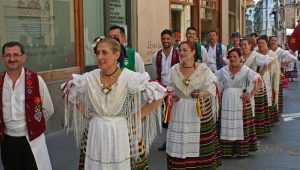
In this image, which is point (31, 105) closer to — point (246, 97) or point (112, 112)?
point (112, 112)

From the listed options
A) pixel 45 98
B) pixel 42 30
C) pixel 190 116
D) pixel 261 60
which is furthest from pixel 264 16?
pixel 45 98

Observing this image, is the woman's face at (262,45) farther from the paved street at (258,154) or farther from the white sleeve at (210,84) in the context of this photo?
the white sleeve at (210,84)

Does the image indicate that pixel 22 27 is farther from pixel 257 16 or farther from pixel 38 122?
pixel 257 16

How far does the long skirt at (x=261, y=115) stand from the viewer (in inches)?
350

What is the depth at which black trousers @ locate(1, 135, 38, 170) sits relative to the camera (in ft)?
14.8

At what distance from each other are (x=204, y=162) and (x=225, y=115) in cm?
154

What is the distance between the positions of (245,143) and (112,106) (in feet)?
12.1

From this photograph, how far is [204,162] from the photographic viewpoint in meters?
5.85

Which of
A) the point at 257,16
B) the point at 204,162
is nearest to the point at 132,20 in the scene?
the point at 204,162

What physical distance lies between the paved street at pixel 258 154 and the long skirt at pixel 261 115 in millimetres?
137

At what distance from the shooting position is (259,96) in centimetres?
904

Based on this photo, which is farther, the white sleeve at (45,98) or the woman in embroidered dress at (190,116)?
the woman in embroidered dress at (190,116)

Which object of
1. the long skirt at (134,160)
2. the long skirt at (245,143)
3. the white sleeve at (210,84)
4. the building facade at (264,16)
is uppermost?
the building facade at (264,16)

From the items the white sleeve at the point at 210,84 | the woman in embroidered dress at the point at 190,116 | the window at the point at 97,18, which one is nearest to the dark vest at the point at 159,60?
the woman in embroidered dress at the point at 190,116
